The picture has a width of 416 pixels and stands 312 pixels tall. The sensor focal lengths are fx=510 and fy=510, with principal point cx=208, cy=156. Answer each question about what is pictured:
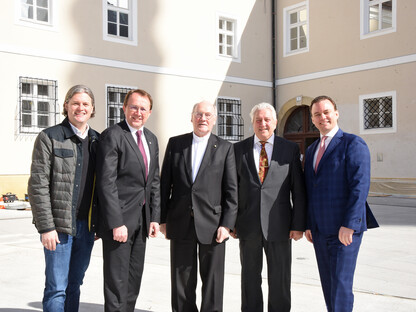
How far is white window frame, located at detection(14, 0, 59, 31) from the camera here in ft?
44.1

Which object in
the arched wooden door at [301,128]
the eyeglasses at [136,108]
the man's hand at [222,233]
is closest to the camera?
the eyeglasses at [136,108]

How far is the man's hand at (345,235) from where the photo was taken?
3.39 m

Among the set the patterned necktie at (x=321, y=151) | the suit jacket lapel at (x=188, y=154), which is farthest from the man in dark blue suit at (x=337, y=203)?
the suit jacket lapel at (x=188, y=154)

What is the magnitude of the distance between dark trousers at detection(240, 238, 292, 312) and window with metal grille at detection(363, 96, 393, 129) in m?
13.1

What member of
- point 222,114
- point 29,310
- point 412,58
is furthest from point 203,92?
point 29,310

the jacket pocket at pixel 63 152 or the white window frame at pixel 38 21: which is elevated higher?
the white window frame at pixel 38 21

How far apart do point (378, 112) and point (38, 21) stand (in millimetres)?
10571

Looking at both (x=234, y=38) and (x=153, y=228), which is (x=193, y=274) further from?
(x=234, y=38)

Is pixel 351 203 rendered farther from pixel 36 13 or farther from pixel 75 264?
pixel 36 13

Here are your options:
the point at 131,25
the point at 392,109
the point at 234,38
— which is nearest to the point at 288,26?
the point at 234,38

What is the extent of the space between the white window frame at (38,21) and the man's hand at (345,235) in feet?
40.3

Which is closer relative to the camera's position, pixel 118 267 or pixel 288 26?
pixel 118 267

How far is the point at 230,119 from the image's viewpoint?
1847 cm

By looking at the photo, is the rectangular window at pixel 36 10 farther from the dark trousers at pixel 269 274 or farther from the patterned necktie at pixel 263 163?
the dark trousers at pixel 269 274
